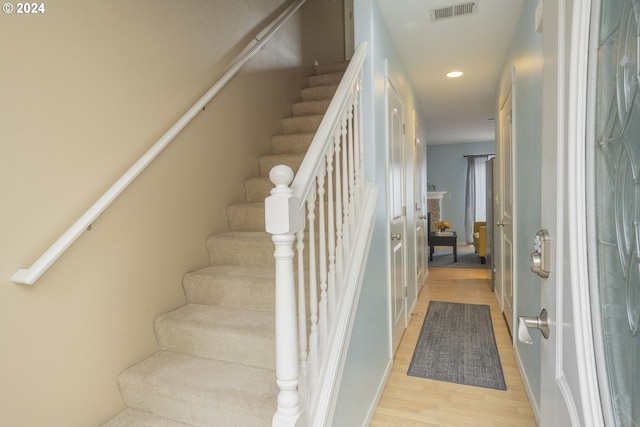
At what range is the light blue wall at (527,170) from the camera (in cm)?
184

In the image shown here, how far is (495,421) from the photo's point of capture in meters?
1.95

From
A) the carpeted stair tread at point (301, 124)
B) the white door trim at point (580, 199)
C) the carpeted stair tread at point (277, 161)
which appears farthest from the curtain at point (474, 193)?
the white door trim at point (580, 199)

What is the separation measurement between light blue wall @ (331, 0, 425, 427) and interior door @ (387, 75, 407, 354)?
6.9 inches

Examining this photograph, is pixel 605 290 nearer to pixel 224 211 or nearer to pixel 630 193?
pixel 630 193

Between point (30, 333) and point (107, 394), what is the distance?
1.43ft

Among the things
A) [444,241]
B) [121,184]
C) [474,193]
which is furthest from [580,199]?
[474,193]

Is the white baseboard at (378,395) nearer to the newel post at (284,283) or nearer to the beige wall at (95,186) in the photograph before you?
the newel post at (284,283)

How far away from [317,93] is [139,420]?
2837mm

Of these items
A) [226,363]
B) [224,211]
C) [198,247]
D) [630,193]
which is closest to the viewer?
[630,193]

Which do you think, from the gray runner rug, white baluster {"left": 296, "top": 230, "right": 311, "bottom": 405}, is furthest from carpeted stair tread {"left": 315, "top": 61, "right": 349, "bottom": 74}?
white baluster {"left": 296, "top": 230, "right": 311, "bottom": 405}

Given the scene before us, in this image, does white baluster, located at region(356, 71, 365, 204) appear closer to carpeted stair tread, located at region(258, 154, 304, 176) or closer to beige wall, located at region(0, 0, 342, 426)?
carpeted stair tread, located at region(258, 154, 304, 176)

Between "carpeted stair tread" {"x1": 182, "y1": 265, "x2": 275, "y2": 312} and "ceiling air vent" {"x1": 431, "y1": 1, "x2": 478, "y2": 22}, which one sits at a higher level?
"ceiling air vent" {"x1": 431, "y1": 1, "x2": 478, "y2": 22}

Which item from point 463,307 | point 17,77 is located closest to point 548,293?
point 17,77

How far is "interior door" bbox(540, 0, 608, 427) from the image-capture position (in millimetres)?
615
